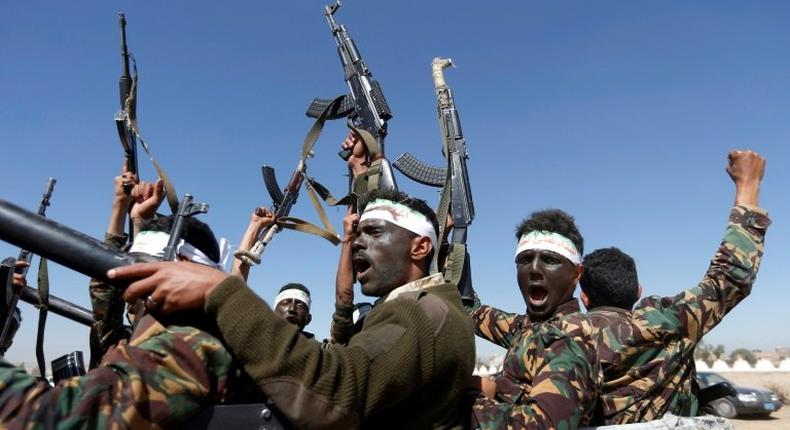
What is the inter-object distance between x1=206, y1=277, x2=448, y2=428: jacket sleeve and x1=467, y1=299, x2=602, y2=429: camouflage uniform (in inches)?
25.0

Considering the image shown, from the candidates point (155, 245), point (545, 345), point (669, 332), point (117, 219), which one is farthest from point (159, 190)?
point (669, 332)

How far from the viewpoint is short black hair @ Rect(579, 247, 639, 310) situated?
3.68m

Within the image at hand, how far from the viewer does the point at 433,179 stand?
6945 mm

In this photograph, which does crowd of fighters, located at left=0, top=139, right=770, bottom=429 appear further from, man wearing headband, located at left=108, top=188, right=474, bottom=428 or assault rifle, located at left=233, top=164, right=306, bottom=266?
assault rifle, located at left=233, top=164, right=306, bottom=266

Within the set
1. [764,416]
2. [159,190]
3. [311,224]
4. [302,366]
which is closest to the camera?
[302,366]

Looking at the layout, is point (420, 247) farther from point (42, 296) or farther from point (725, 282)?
point (42, 296)

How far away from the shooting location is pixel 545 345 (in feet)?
8.54

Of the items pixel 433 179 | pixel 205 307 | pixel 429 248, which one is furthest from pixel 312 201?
pixel 205 307

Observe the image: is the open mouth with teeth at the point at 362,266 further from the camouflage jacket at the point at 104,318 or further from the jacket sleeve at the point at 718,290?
the camouflage jacket at the point at 104,318

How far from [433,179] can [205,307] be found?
524 centimetres

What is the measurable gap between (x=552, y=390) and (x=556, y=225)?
1.67 m

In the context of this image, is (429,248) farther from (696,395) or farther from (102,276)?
(696,395)

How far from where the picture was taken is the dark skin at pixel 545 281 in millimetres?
3609

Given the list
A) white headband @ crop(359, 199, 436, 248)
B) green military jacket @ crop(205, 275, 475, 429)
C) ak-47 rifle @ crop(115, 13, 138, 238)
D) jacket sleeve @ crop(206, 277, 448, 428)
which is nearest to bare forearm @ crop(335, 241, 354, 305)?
white headband @ crop(359, 199, 436, 248)
